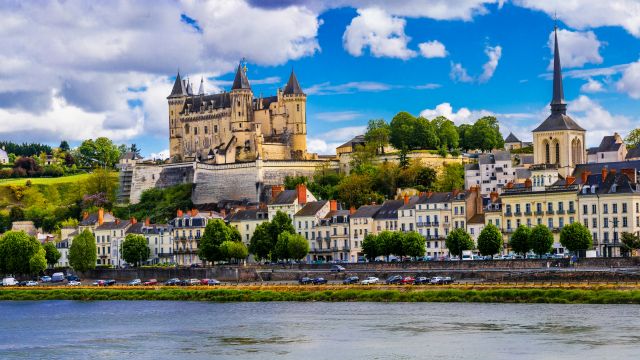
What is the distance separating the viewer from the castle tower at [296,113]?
12469 centimetres

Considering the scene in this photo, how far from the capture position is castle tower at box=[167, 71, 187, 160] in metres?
131

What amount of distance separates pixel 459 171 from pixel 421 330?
60644mm

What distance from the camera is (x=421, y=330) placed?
5047 centimetres

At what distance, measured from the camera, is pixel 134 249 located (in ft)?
302

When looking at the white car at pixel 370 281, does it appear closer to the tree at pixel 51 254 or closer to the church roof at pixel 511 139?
the tree at pixel 51 254

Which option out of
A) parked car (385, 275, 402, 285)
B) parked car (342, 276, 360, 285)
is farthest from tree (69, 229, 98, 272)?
parked car (385, 275, 402, 285)

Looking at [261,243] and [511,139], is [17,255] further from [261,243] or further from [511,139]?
[511,139]

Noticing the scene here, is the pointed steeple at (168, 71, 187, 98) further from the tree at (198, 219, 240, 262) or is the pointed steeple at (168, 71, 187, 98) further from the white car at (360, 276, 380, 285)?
the white car at (360, 276, 380, 285)

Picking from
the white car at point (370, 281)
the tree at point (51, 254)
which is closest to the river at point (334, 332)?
the white car at point (370, 281)

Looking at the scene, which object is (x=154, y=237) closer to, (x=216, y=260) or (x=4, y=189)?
(x=216, y=260)

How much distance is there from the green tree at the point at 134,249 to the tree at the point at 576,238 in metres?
34.4

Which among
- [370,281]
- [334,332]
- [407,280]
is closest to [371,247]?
[370,281]

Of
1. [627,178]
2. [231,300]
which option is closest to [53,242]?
[231,300]

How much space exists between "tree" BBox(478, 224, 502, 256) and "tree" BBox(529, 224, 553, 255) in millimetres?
2411
